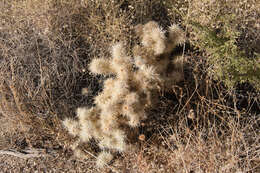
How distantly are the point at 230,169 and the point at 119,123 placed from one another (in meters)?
1.00

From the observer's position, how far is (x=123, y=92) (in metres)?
2.28

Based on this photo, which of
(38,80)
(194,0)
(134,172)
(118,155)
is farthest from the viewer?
(194,0)

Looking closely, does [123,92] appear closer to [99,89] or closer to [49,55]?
[99,89]

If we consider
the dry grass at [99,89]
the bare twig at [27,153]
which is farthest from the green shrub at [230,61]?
the bare twig at [27,153]

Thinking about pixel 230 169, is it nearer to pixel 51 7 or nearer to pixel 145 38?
pixel 145 38

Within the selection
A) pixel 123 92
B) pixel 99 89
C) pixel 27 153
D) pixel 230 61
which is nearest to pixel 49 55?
pixel 99 89

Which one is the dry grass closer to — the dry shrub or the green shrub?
the dry shrub

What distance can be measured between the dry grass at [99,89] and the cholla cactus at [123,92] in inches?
7.5

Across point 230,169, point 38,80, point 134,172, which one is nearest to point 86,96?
point 38,80

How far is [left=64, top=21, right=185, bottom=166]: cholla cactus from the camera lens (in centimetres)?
232

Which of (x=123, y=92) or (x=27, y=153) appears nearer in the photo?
(x=123, y=92)

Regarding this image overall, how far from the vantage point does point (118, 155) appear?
2676 millimetres

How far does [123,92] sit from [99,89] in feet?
3.22

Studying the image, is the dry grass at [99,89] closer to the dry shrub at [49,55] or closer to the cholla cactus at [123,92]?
the dry shrub at [49,55]
